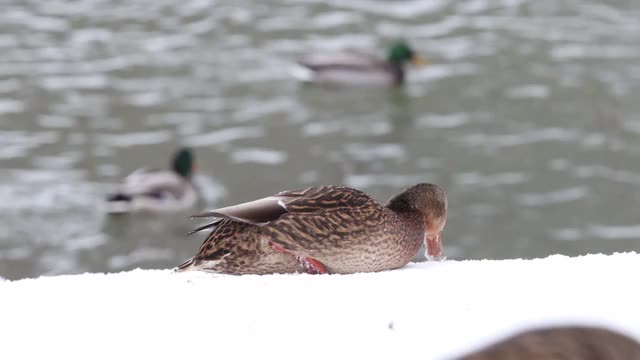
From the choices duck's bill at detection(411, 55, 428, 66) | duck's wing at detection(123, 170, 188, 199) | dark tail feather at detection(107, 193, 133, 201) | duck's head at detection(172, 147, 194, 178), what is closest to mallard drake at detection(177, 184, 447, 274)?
dark tail feather at detection(107, 193, 133, 201)

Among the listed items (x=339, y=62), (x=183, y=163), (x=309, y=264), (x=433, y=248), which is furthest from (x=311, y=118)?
(x=309, y=264)

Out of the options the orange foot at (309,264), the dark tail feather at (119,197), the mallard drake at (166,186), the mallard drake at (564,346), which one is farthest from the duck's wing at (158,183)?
the mallard drake at (564,346)

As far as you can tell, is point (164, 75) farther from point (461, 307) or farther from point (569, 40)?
point (461, 307)

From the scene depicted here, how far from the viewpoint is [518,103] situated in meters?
14.8

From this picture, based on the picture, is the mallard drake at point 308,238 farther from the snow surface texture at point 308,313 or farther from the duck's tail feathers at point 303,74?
the duck's tail feathers at point 303,74

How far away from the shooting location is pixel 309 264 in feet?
12.2

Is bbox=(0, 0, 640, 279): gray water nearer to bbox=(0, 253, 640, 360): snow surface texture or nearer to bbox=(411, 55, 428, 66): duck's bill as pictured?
bbox=(411, 55, 428, 66): duck's bill

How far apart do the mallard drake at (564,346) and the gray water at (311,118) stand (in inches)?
264

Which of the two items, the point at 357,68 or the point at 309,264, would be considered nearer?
the point at 309,264

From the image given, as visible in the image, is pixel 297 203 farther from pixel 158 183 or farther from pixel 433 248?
pixel 158 183

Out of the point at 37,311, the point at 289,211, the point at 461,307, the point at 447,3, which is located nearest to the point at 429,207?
the point at 289,211

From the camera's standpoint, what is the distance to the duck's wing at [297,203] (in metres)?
3.70

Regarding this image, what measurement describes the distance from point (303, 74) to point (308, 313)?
13612mm

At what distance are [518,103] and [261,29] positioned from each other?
4871 mm
